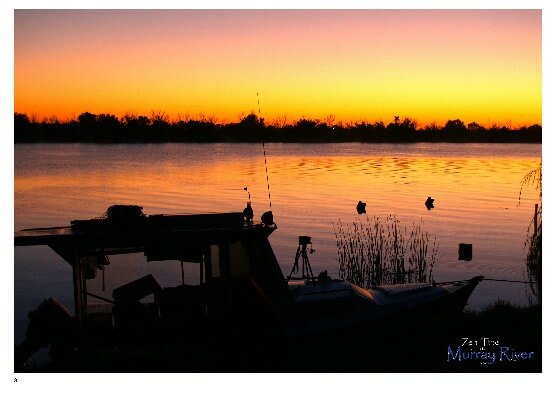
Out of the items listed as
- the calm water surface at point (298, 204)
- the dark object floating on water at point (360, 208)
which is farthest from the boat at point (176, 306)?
the dark object floating on water at point (360, 208)

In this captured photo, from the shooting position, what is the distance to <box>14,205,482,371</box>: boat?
955 cm

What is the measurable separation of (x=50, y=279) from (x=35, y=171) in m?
43.2

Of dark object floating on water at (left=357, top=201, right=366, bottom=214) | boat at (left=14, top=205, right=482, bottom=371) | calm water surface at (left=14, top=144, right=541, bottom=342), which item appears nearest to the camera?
boat at (left=14, top=205, right=482, bottom=371)

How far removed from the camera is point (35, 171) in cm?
6069

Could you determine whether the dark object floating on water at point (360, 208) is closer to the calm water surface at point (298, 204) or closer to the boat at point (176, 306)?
the calm water surface at point (298, 204)

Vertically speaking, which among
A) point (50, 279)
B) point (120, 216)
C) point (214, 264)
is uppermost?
point (120, 216)

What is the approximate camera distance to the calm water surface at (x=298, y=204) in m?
20.1

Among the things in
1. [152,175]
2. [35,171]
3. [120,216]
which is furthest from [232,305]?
[35,171]

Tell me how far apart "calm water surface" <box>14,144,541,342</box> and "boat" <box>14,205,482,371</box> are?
0.74 meters

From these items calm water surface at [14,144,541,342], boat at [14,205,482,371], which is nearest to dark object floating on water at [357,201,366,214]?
calm water surface at [14,144,541,342]

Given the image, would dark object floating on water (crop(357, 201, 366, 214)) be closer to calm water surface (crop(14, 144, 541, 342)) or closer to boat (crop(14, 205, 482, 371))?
calm water surface (crop(14, 144, 541, 342))

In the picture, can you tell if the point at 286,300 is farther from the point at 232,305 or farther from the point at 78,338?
the point at 78,338

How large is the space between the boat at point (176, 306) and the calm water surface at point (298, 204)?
74cm
